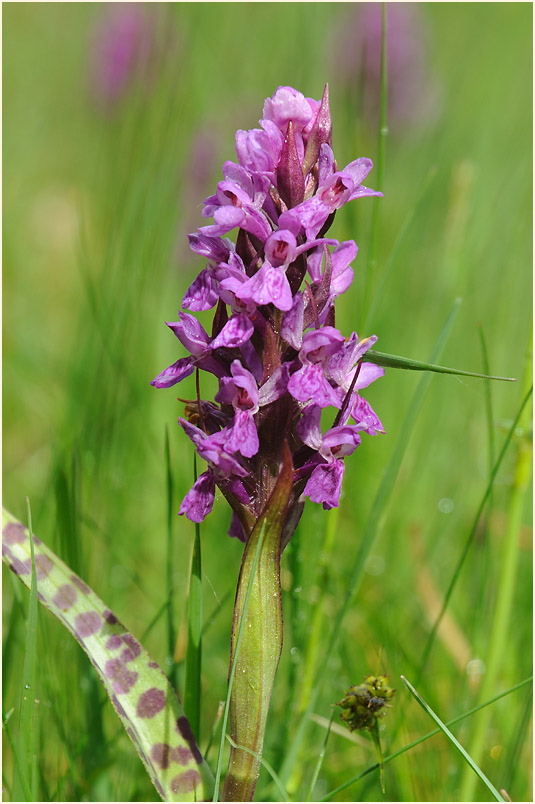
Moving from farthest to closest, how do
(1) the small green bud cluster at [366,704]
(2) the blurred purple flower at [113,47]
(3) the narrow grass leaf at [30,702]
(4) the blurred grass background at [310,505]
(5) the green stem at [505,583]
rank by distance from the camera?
(2) the blurred purple flower at [113,47], (4) the blurred grass background at [310,505], (5) the green stem at [505,583], (1) the small green bud cluster at [366,704], (3) the narrow grass leaf at [30,702]

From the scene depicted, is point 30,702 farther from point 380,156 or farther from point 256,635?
point 380,156

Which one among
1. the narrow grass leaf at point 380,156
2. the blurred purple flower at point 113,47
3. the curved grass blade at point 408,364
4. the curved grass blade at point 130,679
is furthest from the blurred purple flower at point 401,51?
the curved grass blade at point 130,679

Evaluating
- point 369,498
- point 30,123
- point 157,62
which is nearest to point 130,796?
point 369,498

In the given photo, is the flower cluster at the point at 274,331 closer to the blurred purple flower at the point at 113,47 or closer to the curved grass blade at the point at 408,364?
the curved grass blade at the point at 408,364

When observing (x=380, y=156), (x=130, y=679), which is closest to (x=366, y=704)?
(x=130, y=679)

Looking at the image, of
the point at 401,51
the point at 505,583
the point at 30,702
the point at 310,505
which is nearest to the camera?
the point at 30,702

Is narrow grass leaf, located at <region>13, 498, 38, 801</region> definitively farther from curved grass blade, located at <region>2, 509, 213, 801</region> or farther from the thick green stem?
the thick green stem

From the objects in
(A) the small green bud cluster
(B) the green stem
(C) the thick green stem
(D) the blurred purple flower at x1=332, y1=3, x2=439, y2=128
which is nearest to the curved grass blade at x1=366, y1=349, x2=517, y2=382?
(C) the thick green stem
